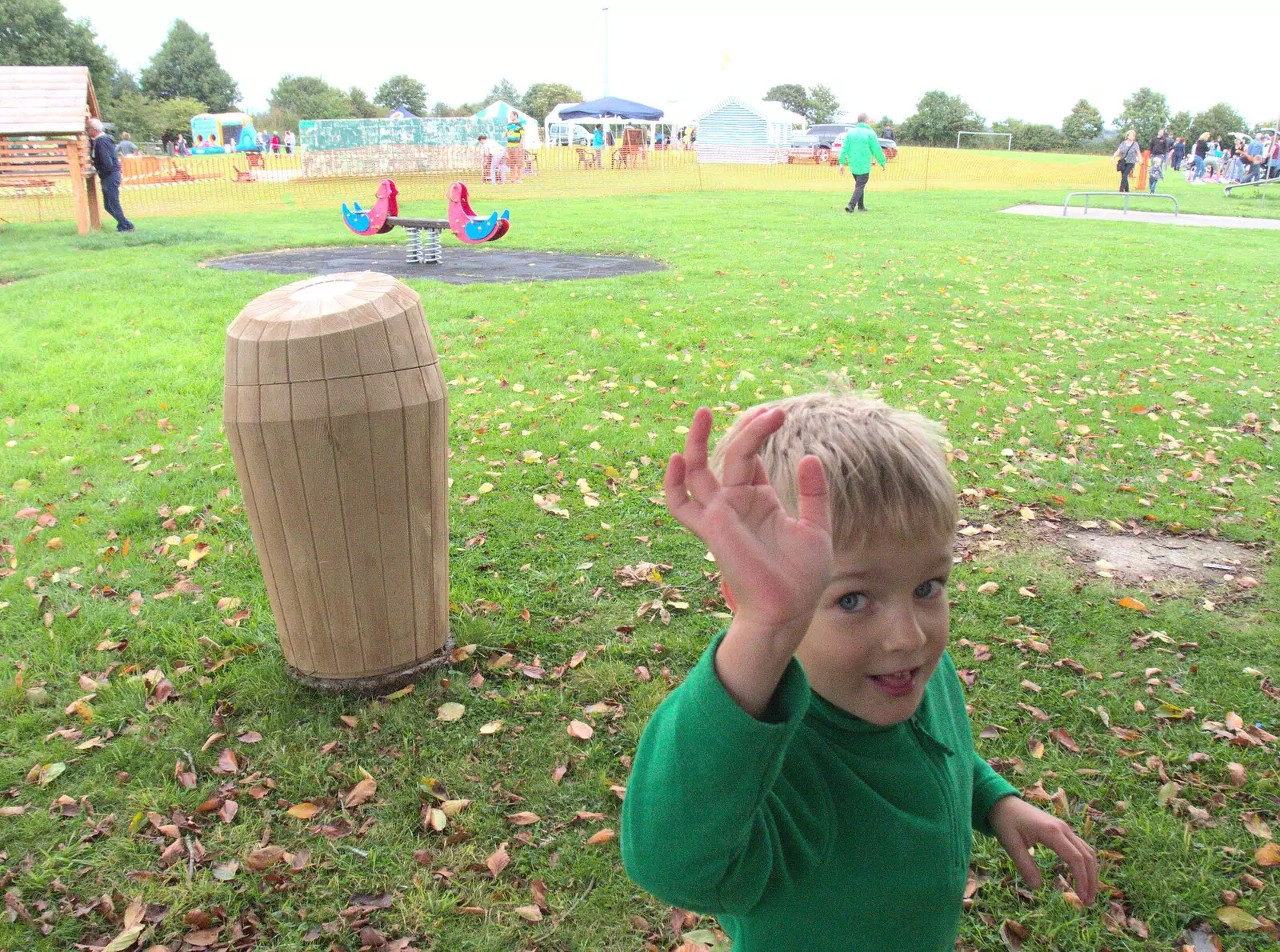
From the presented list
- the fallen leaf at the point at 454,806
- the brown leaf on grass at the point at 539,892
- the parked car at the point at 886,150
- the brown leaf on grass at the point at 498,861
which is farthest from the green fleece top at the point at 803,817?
the parked car at the point at 886,150

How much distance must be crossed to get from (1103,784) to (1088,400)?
16.0 ft

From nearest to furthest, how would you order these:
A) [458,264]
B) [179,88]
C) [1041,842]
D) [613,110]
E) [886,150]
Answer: [1041,842], [458,264], [886,150], [613,110], [179,88]

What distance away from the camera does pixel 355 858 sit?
3045 millimetres

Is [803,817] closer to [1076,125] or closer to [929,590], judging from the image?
[929,590]

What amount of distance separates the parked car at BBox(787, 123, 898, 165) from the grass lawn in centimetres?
3319

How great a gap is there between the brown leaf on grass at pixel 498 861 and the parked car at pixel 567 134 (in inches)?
2104

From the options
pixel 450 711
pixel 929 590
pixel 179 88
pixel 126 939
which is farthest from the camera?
pixel 179 88

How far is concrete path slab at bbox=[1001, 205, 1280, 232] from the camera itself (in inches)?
769

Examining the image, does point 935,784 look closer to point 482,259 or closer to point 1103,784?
point 1103,784

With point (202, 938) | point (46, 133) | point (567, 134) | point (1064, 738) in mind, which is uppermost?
point (567, 134)

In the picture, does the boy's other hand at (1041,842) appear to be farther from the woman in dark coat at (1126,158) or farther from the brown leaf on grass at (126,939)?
the woman in dark coat at (1126,158)

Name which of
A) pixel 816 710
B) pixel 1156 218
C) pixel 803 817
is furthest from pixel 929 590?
pixel 1156 218

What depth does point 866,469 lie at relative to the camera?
1.34 meters

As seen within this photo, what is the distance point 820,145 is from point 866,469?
56.9 m
